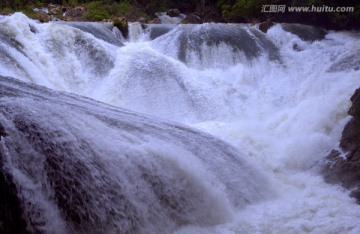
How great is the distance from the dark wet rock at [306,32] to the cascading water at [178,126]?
5 centimetres

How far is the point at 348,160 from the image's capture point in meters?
5.78

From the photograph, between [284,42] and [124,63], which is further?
[284,42]

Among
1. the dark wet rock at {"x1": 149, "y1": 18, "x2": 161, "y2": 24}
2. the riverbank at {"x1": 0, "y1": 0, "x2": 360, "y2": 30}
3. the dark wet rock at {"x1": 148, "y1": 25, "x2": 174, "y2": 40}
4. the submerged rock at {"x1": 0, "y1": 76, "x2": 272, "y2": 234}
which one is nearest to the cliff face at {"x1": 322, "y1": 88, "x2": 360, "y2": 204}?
the submerged rock at {"x1": 0, "y1": 76, "x2": 272, "y2": 234}

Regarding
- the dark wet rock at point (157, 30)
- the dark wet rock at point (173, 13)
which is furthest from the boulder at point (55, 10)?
the dark wet rock at point (157, 30)

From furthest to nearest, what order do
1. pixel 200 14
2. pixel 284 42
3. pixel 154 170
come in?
pixel 200 14 < pixel 284 42 < pixel 154 170

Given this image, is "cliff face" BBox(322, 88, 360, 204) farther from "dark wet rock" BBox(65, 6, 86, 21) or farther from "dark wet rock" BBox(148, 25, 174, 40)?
"dark wet rock" BBox(65, 6, 86, 21)

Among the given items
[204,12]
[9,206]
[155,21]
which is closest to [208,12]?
[204,12]

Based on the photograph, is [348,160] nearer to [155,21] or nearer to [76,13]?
[155,21]

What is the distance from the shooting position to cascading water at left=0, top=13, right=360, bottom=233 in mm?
3414

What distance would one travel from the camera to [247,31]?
11.3 m

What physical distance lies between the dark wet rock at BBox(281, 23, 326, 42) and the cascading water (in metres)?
0.05

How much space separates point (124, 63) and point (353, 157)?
548 cm

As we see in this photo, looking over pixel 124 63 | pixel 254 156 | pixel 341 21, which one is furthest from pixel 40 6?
pixel 254 156

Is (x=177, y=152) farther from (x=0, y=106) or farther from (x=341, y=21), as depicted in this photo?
(x=341, y=21)
